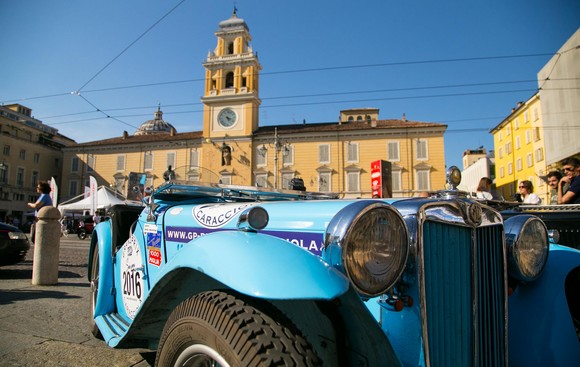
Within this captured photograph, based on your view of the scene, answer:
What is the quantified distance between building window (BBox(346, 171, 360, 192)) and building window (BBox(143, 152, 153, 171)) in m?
22.8

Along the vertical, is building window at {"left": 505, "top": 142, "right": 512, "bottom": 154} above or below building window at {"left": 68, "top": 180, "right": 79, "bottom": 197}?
above

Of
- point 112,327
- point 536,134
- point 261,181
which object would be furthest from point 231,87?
point 112,327

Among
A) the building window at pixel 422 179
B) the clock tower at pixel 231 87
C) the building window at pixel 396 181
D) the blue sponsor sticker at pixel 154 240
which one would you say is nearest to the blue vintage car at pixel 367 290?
the blue sponsor sticker at pixel 154 240

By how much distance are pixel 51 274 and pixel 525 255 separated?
6119 millimetres

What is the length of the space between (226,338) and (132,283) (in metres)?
1.91

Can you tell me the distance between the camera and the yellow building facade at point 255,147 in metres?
35.4

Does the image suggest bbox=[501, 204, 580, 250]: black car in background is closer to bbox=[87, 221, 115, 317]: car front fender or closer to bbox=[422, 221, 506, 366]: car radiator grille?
bbox=[422, 221, 506, 366]: car radiator grille

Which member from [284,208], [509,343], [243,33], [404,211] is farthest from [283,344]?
[243,33]

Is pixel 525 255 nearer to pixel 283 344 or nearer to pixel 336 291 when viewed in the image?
pixel 336 291

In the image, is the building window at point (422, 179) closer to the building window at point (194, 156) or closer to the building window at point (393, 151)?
the building window at point (393, 151)

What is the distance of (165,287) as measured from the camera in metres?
1.81

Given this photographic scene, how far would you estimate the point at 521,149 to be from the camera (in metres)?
35.8

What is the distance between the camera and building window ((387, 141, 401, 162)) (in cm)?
3584

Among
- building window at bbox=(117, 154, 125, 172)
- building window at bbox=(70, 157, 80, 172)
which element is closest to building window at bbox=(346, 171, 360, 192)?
building window at bbox=(117, 154, 125, 172)
